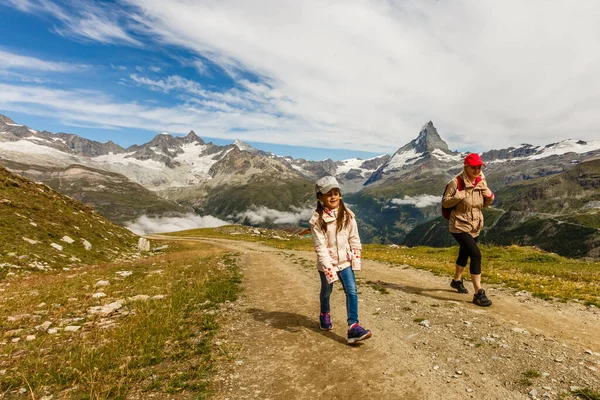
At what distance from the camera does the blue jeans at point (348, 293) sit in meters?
8.99

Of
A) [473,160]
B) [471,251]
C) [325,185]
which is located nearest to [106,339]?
[325,185]

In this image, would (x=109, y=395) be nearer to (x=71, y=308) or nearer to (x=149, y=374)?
(x=149, y=374)

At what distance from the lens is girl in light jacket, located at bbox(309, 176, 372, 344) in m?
9.34

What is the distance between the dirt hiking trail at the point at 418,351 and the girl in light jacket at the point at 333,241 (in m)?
1.57

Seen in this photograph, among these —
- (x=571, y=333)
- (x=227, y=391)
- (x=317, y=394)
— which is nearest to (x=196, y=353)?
(x=227, y=391)

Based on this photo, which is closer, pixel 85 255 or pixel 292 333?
pixel 292 333

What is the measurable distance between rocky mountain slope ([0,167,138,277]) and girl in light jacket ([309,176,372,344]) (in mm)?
18243

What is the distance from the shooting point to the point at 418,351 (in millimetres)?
7980

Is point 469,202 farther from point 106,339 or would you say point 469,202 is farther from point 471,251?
point 106,339

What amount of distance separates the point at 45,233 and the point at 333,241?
26351 millimetres

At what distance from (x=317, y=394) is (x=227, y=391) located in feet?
6.10

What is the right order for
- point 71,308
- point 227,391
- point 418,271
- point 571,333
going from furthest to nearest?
point 418,271, point 71,308, point 571,333, point 227,391

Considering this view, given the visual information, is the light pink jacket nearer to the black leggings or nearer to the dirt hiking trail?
the dirt hiking trail

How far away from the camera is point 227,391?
6.58m
